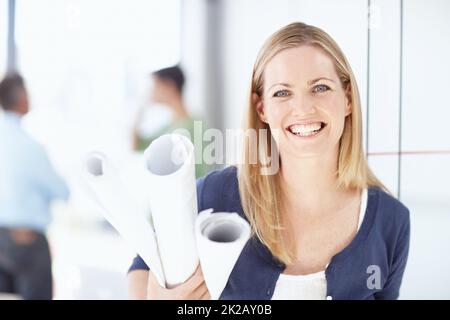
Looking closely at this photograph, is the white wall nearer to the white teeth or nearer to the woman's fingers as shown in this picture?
the white teeth

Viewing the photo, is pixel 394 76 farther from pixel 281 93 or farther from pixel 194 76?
pixel 194 76

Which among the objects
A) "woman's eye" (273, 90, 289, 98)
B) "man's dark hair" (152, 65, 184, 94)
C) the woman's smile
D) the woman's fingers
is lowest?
the woman's fingers

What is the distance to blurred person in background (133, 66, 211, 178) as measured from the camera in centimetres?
113

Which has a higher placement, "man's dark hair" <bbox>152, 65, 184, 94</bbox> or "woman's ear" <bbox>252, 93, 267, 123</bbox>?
"man's dark hair" <bbox>152, 65, 184, 94</bbox>

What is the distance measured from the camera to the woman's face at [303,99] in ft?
3.55

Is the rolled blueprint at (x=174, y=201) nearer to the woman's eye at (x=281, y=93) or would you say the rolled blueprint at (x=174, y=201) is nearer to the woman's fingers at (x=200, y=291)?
the woman's fingers at (x=200, y=291)

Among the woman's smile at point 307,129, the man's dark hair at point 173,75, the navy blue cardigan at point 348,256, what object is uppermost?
the man's dark hair at point 173,75

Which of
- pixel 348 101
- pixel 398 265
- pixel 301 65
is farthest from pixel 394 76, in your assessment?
pixel 398 265

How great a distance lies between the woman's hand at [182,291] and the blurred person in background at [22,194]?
26cm

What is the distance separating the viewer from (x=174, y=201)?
3.39ft

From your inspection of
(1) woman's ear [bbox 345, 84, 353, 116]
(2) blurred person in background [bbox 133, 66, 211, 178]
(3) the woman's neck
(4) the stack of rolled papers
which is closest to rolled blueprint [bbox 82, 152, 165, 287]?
(4) the stack of rolled papers

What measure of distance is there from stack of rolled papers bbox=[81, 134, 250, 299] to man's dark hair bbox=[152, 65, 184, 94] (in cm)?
13

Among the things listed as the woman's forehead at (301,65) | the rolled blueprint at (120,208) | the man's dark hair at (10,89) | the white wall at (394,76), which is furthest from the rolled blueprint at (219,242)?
the man's dark hair at (10,89)
